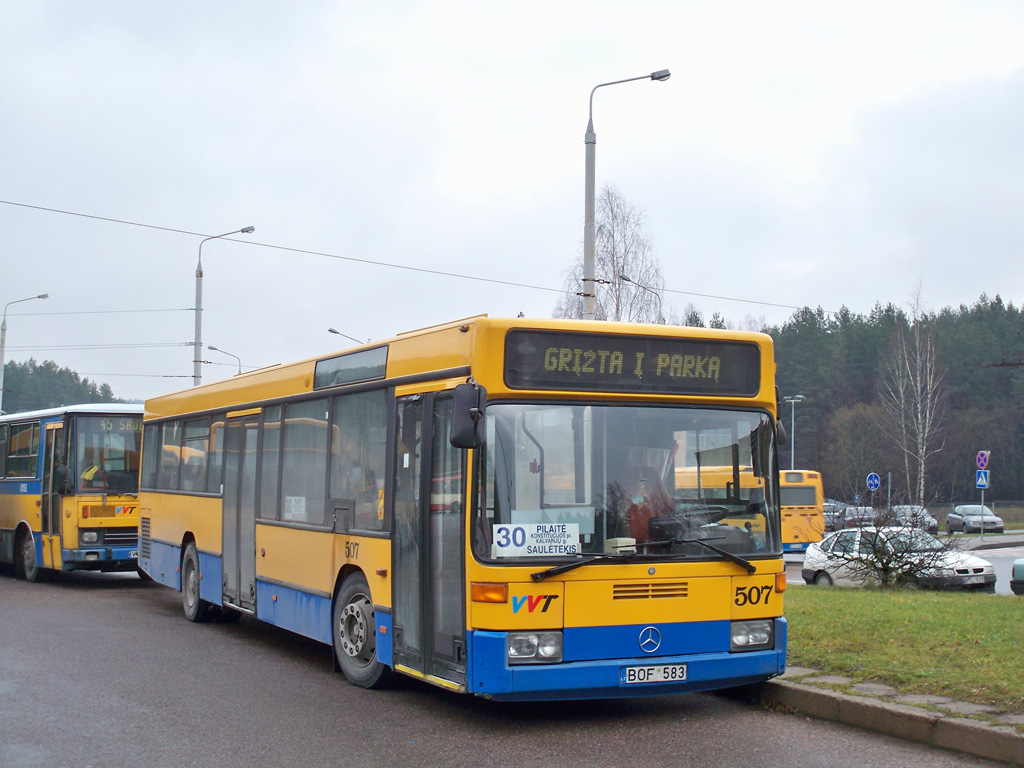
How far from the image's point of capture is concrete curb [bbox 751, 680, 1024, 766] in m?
6.05

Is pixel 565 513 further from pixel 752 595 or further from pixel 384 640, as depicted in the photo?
pixel 384 640

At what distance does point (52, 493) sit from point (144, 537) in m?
3.01

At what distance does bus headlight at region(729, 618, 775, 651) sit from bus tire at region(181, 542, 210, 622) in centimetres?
779

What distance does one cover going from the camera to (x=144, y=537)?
15.8 m

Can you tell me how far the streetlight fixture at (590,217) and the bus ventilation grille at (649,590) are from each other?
33.2ft

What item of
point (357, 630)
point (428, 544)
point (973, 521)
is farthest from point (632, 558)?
point (973, 521)

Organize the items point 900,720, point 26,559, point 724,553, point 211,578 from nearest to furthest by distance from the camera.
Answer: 1. point 900,720
2. point 724,553
3. point 211,578
4. point 26,559

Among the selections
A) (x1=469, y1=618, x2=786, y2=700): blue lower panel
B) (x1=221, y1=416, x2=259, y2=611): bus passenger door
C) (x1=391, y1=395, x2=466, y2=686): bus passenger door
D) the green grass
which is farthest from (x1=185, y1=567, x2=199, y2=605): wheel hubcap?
(x1=469, y1=618, x2=786, y2=700): blue lower panel

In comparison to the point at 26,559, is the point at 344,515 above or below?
above

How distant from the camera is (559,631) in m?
6.88

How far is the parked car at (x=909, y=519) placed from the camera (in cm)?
1541

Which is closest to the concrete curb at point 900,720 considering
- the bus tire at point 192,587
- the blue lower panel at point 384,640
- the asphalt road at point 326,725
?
the asphalt road at point 326,725

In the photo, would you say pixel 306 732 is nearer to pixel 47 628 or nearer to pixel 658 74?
pixel 47 628

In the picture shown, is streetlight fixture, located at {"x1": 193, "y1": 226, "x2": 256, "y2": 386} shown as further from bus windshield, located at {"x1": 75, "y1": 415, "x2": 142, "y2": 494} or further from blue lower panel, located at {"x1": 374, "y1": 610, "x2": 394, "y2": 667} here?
blue lower panel, located at {"x1": 374, "y1": 610, "x2": 394, "y2": 667}
